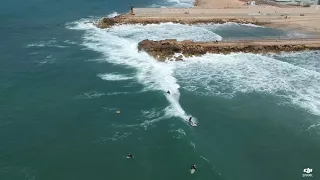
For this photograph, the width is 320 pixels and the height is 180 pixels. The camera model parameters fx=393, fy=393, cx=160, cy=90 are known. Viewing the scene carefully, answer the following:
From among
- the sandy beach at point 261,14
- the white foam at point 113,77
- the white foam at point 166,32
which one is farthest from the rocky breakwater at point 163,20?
the white foam at point 113,77

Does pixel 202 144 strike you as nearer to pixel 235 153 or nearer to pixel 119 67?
pixel 235 153

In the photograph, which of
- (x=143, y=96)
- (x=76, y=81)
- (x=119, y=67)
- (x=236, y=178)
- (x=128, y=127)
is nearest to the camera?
Result: (x=236, y=178)

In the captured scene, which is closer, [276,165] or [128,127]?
[276,165]

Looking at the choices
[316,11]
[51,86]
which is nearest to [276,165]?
[51,86]

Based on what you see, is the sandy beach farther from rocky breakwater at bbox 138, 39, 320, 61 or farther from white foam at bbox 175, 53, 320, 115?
white foam at bbox 175, 53, 320, 115

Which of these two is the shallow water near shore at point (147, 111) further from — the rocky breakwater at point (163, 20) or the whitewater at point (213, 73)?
the rocky breakwater at point (163, 20)

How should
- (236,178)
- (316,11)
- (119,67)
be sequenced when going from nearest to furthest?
(236,178)
(119,67)
(316,11)

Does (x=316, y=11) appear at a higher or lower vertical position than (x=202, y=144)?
higher

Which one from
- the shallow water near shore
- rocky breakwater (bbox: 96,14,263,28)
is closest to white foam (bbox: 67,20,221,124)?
the shallow water near shore
